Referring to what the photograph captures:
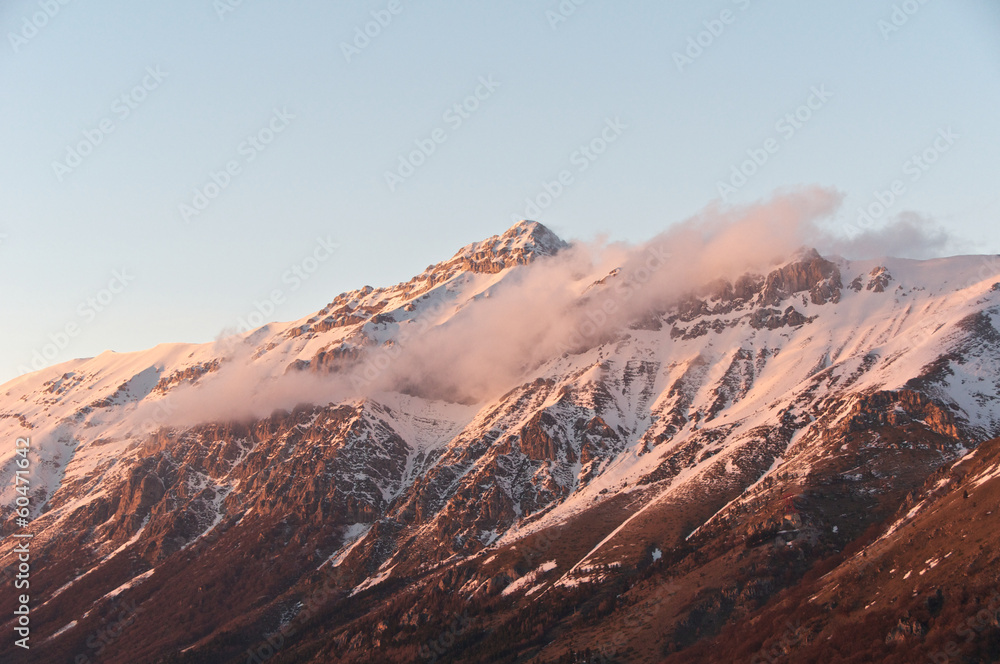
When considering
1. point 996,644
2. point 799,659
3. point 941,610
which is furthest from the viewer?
point 799,659

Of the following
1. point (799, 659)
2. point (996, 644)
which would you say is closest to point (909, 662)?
point (996, 644)

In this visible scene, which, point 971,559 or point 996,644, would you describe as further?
point 971,559

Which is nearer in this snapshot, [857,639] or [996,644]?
[996,644]

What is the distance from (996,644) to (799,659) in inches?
1723

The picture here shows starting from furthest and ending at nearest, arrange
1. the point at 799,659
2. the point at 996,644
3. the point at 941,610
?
the point at 799,659
the point at 941,610
the point at 996,644

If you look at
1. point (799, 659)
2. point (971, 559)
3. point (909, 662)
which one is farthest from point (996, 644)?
point (799, 659)

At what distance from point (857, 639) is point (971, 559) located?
103 ft

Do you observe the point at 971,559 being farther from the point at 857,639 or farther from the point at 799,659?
the point at 799,659

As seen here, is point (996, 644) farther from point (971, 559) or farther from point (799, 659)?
point (799, 659)

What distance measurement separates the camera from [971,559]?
640 feet

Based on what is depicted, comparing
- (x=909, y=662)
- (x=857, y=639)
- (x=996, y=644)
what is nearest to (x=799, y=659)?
(x=857, y=639)

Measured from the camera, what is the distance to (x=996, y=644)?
552 feet

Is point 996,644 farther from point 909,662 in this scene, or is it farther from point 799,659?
point 799,659

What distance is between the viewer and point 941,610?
185625mm
